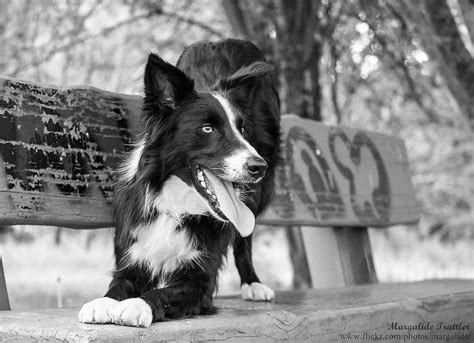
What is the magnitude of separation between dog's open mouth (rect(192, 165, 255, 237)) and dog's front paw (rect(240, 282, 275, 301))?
2.45 feet

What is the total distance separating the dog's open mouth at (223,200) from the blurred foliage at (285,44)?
2.97 metres

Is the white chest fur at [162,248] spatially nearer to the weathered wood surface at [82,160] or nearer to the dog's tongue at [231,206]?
the dog's tongue at [231,206]

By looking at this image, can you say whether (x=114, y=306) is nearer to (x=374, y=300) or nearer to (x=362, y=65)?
(x=374, y=300)

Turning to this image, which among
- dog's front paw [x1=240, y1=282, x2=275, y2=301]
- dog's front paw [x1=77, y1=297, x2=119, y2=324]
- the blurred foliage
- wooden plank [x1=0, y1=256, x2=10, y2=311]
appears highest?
the blurred foliage

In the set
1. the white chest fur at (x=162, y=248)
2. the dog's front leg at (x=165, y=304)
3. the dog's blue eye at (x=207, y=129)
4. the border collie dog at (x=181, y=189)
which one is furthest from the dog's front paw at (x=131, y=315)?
the dog's blue eye at (x=207, y=129)

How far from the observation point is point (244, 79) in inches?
140

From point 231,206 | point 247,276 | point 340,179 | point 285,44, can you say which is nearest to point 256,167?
point 231,206

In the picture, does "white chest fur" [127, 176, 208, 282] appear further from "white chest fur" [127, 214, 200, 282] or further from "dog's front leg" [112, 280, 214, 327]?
"dog's front leg" [112, 280, 214, 327]

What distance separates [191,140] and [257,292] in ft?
3.39

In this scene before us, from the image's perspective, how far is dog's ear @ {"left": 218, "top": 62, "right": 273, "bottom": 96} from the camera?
3.54 meters

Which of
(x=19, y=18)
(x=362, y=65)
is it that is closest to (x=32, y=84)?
(x=19, y=18)

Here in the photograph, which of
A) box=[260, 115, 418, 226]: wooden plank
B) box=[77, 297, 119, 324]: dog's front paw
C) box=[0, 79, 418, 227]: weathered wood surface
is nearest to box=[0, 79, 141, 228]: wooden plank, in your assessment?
box=[0, 79, 418, 227]: weathered wood surface

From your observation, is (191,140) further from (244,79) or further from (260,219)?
(260,219)

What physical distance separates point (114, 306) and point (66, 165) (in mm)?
1109
